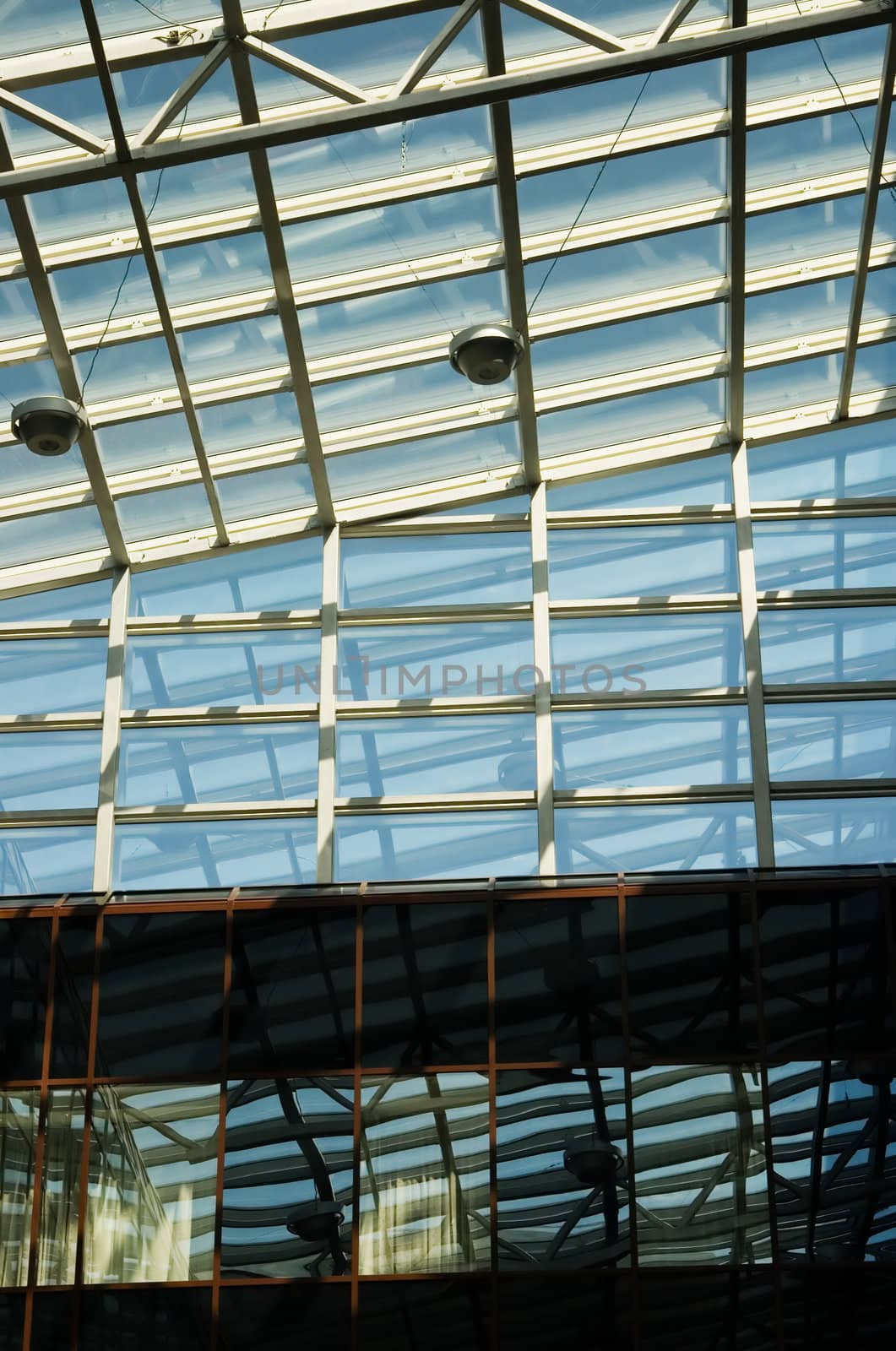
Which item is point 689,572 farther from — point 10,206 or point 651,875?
point 10,206

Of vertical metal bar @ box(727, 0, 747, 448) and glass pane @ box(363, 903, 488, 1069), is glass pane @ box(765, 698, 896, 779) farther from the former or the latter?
glass pane @ box(363, 903, 488, 1069)

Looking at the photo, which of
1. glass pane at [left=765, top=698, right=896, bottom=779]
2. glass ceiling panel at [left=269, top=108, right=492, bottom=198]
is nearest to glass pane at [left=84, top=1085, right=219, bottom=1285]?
glass pane at [left=765, top=698, right=896, bottom=779]

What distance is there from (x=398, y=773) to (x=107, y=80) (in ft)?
25.8

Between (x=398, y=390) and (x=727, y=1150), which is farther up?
(x=398, y=390)

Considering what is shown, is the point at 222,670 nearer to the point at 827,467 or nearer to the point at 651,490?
the point at 651,490

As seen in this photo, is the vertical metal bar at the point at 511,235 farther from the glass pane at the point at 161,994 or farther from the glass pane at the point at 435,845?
the glass pane at the point at 161,994

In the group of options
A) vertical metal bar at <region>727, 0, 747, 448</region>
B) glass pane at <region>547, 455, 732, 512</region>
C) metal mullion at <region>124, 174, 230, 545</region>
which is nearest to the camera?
metal mullion at <region>124, 174, 230, 545</region>

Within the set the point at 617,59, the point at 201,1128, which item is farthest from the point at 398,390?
the point at 201,1128

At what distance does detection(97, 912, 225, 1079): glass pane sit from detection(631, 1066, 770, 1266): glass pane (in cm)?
422

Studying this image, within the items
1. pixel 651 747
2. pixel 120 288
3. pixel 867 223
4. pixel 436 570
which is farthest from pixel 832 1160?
pixel 120 288

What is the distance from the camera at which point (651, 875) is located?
17203mm

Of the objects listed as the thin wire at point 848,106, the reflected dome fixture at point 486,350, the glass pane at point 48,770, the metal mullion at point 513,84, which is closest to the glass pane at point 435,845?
the glass pane at point 48,770

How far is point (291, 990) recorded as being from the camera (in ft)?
55.6

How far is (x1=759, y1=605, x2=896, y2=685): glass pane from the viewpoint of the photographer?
19.3 meters
